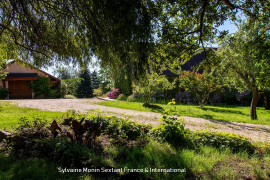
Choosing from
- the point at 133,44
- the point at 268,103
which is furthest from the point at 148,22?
the point at 268,103

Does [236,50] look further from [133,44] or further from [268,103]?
[268,103]

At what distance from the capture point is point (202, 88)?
1206 cm

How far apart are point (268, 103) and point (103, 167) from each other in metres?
16.3

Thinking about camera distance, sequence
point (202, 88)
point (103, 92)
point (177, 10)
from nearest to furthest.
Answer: point (177, 10)
point (202, 88)
point (103, 92)

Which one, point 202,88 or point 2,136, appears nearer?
point 2,136

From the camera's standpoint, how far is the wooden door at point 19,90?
19478 mm

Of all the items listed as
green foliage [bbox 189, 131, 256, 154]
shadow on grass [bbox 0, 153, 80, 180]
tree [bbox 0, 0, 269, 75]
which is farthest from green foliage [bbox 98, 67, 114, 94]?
green foliage [bbox 189, 131, 256, 154]

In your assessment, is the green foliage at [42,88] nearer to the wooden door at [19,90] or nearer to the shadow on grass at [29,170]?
the wooden door at [19,90]

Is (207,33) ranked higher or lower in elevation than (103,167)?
higher

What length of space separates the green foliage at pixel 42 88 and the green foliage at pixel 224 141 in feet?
65.3

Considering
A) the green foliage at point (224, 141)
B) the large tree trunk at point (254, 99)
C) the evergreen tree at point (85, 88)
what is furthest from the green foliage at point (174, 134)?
the evergreen tree at point (85, 88)

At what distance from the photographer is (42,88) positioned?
19375 millimetres

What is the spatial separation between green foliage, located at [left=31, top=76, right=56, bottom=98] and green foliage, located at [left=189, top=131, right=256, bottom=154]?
65.3 feet

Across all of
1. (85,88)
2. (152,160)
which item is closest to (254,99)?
(152,160)
